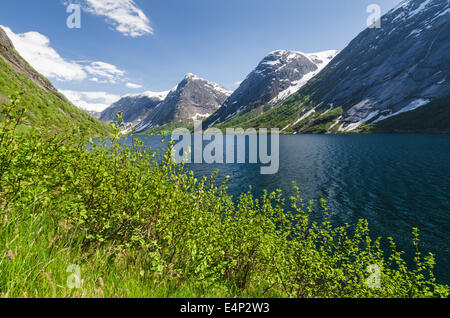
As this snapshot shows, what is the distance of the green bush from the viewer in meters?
3.81

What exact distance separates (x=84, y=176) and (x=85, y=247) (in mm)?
2059

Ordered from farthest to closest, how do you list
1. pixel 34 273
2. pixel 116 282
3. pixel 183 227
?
pixel 183 227 < pixel 116 282 < pixel 34 273

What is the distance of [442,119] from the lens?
143m

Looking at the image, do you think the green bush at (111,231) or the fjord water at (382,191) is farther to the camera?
the fjord water at (382,191)

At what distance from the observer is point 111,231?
6.58 m

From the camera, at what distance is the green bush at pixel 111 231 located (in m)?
3.81

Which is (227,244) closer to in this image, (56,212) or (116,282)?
(116,282)

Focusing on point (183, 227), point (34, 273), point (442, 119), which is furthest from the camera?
point (442, 119)

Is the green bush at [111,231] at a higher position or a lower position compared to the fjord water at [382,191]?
Result: higher

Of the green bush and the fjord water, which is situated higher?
the green bush

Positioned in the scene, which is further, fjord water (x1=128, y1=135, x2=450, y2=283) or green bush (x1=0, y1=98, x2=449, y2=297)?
fjord water (x1=128, y1=135, x2=450, y2=283)
